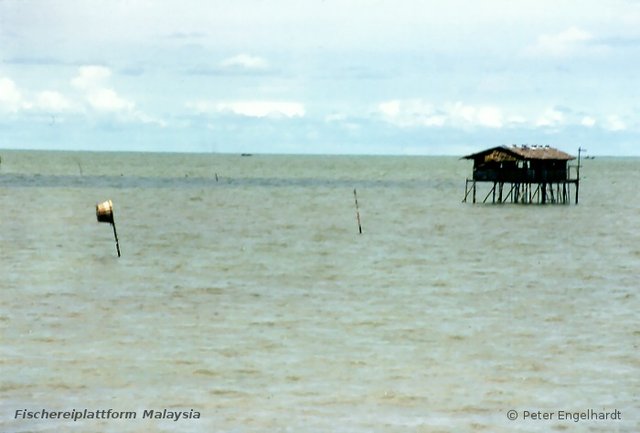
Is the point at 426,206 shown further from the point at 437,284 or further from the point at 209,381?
the point at 209,381

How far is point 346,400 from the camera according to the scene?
15.9m

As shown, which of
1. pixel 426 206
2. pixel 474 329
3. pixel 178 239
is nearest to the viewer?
pixel 474 329

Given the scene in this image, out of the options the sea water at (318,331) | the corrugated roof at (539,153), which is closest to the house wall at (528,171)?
the corrugated roof at (539,153)

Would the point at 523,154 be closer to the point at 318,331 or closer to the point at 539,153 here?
the point at 539,153

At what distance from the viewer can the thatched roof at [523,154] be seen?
5900 cm

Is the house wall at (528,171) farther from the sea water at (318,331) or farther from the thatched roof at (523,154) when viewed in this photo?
the sea water at (318,331)

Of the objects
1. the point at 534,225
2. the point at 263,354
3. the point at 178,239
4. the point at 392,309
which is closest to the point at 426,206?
the point at 534,225

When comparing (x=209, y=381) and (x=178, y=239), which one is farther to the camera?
(x=178, y=239)

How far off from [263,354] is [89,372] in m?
3.28

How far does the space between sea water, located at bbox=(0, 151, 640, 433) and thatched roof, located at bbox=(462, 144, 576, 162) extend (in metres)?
13.1

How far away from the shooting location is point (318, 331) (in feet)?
70.2

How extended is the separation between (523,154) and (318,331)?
131 ft

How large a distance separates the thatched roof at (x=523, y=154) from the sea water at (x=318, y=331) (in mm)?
13128

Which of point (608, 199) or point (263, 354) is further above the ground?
point (263, 354)
